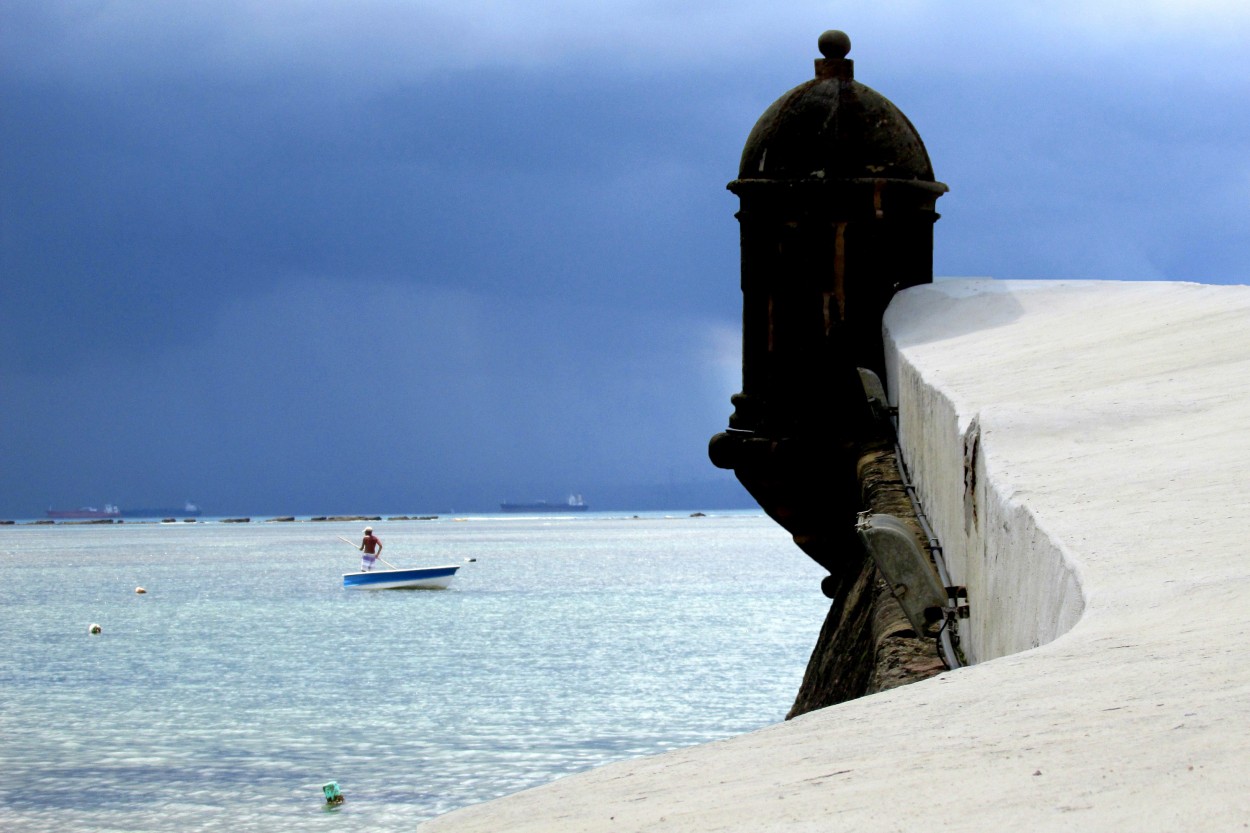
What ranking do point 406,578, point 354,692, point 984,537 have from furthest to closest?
point 406,578
point 354,692
point 984,537

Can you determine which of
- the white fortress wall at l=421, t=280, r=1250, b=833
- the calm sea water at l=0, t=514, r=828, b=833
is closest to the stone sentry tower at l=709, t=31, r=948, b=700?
the white fortress wall at l=421, t=280, r=1250, b=833

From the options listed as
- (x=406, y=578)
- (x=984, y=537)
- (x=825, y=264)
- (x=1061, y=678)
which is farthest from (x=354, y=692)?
(x=406, y=578)

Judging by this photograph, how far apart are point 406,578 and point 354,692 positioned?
28489 millimetres

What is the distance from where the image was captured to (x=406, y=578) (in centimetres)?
5509

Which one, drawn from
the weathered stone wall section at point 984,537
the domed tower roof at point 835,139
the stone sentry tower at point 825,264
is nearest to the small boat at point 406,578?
the stone sentry tower at point 825,264

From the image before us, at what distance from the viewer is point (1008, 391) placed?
5.51 m

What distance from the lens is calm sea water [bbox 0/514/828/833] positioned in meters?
16.7

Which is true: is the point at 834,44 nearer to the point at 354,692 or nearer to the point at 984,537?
the point at 984,537

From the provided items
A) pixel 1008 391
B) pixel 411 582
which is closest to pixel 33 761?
pixel 1008 391

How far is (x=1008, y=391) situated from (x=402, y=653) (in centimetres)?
2968

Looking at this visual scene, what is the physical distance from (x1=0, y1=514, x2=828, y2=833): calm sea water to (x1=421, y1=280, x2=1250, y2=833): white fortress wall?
36.0ft

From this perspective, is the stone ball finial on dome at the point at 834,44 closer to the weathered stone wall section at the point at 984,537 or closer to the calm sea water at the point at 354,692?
the weathered stone wall section at the point at 984,537

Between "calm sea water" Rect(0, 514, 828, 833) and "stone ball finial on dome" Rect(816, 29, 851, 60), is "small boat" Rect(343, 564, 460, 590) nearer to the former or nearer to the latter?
"calm sea water" Rect(0, 514, 828, 833)

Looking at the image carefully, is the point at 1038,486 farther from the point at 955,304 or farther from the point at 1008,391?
the point at 955,304
